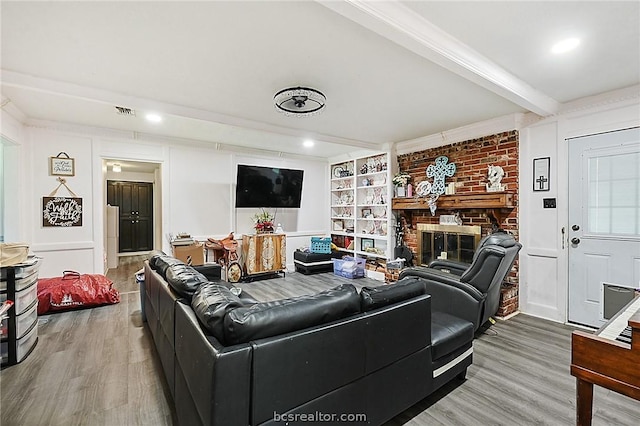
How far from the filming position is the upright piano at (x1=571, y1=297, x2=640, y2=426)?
110 cm

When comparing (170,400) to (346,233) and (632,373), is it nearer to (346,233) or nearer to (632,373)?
(632,373)

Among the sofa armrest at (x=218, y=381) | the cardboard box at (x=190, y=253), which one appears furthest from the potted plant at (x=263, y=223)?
the sofa armrest at (x=218, y=381)

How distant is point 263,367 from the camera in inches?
46.0

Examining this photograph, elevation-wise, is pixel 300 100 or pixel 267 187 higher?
pixel 300 100

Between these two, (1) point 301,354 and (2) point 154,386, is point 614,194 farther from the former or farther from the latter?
(2) point 154,386

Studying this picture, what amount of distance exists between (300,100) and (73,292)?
365 cm

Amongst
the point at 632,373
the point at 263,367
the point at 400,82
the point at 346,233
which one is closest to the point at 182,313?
the point at 263,367

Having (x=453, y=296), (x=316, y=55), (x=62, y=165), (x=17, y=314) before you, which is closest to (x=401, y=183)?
(x=453, y=296)

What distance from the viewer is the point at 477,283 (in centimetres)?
270

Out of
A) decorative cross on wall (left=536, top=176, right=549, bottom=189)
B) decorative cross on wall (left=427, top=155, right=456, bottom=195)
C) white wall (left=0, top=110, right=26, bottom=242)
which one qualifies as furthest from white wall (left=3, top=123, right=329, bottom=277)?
decorative cross on wall (left=536, top=176, right=549, bottom=189)

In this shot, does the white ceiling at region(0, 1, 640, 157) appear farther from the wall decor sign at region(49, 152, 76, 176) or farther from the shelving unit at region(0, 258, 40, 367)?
the shelving unit at region(0, 258, 40, 367)

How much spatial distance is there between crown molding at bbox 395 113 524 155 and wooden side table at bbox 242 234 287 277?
282cm

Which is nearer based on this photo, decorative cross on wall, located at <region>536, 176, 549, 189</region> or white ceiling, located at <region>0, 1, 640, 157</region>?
white ceiling, located at <region>0, 1, 640, 157</region>

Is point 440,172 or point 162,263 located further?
point 440,172
